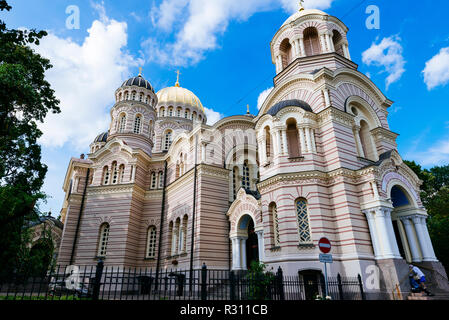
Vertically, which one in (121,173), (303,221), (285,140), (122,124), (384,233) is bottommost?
(384,233)

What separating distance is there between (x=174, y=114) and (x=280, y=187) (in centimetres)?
2253

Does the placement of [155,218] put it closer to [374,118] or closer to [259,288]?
[259,288]

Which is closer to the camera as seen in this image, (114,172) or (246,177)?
(246,177)

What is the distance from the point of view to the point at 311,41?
67.8 ft

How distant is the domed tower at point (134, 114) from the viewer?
25594mm

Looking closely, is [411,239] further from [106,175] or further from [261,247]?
[106,175]

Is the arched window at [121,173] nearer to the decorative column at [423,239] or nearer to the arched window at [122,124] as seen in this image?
the arched window at [122,124]

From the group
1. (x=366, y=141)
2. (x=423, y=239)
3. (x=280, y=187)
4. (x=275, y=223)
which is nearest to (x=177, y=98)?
(x=366, y=141)

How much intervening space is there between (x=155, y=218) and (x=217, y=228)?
21.3 ft

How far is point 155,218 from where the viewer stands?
2206 centimetres

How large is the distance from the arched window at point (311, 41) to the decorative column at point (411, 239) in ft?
40.8

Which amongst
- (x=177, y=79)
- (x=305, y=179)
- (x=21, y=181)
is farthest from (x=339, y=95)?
(x=177, y=79)

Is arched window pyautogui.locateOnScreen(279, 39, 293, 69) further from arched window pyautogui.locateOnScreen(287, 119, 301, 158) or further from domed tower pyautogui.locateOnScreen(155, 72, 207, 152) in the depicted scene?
domed tower pyautogui.locateOnScreen(155, 72, 207, 152)
